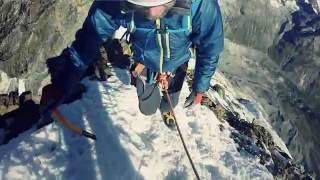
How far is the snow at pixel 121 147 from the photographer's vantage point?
9844mm

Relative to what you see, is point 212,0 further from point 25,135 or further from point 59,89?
point 25,135

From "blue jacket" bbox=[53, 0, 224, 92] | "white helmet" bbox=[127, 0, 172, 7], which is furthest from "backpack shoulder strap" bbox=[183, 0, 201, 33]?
"white helmet" bbox=[127, 0, 172, 7]

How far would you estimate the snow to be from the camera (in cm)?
984

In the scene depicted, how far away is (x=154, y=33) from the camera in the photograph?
8164 millimetres

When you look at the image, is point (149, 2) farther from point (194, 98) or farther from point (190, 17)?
point (194, 98)

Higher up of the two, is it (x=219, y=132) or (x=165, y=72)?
(x=165, y=72)

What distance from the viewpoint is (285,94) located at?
906 inches

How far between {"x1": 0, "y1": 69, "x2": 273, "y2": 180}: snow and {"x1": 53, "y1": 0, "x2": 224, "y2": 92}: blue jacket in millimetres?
2157

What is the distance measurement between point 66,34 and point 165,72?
573 cm

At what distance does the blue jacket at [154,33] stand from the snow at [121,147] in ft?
7.08

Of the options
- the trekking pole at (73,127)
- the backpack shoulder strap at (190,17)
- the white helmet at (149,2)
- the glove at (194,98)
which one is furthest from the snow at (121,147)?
the white helmet at (149,2)

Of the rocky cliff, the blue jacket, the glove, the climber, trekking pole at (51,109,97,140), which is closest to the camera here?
the climber

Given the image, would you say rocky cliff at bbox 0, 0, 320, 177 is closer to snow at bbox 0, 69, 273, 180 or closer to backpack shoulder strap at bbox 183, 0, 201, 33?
snow at bbox 0, 69, 273, 180

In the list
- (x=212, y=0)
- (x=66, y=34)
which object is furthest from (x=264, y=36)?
(x=212, y=0)
